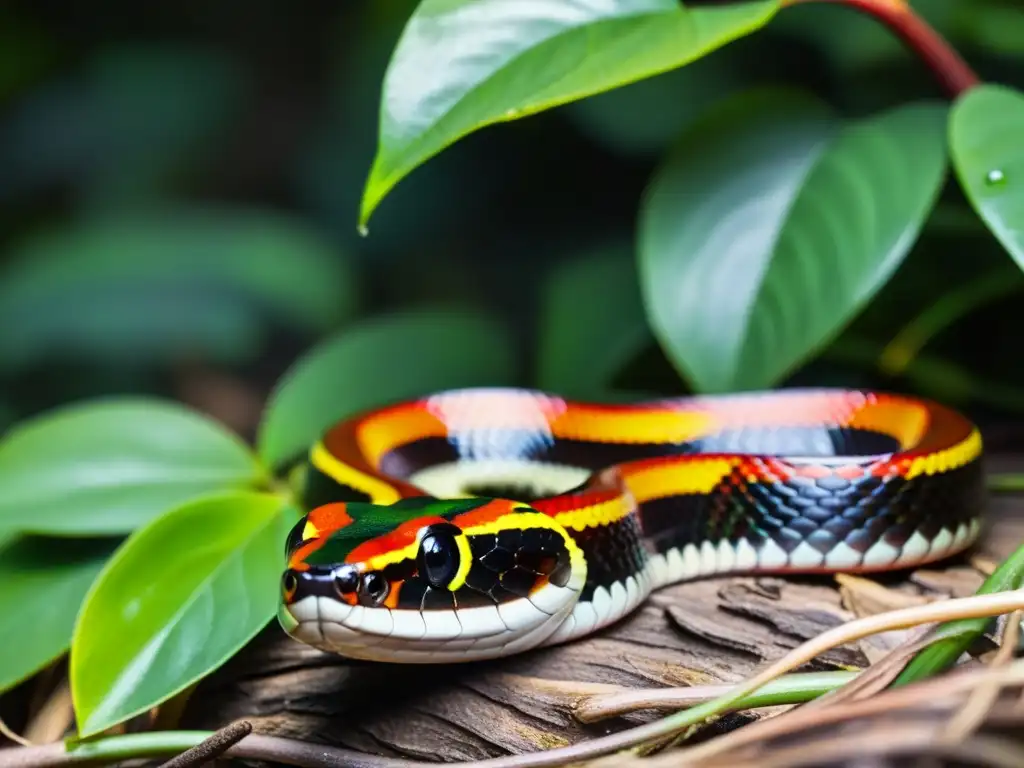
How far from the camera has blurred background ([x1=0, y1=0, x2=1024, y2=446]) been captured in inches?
158

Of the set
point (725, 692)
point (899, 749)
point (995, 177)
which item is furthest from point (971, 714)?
point (995, 177)

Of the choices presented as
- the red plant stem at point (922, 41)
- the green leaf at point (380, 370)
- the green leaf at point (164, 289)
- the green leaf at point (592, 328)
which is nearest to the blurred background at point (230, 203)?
the green leaf at point (164, 289)

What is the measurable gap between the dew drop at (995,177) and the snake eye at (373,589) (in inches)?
54.5

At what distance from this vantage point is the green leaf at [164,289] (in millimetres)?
4316

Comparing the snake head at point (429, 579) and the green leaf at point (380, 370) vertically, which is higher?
the snake head at point (429, 579)

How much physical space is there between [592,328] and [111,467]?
1427 millimetres

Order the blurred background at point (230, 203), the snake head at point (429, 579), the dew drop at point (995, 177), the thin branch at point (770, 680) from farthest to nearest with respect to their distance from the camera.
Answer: the blurred background at point (230, 203), the dew drop at point (995, 177), the snake head at point (429, 579), the thin branch at point (770, 680)

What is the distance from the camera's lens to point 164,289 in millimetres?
4445

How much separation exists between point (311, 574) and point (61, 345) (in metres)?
3.55

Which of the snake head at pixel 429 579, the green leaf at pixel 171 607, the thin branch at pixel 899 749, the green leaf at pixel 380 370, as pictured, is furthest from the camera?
the green leaf at pixel 380 370

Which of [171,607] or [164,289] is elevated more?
[171,607]

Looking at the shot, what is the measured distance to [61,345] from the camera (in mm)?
4312

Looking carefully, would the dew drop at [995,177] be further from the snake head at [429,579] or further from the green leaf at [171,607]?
the green leaf at [171,607]

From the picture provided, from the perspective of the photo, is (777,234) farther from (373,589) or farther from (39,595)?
(39,595)
